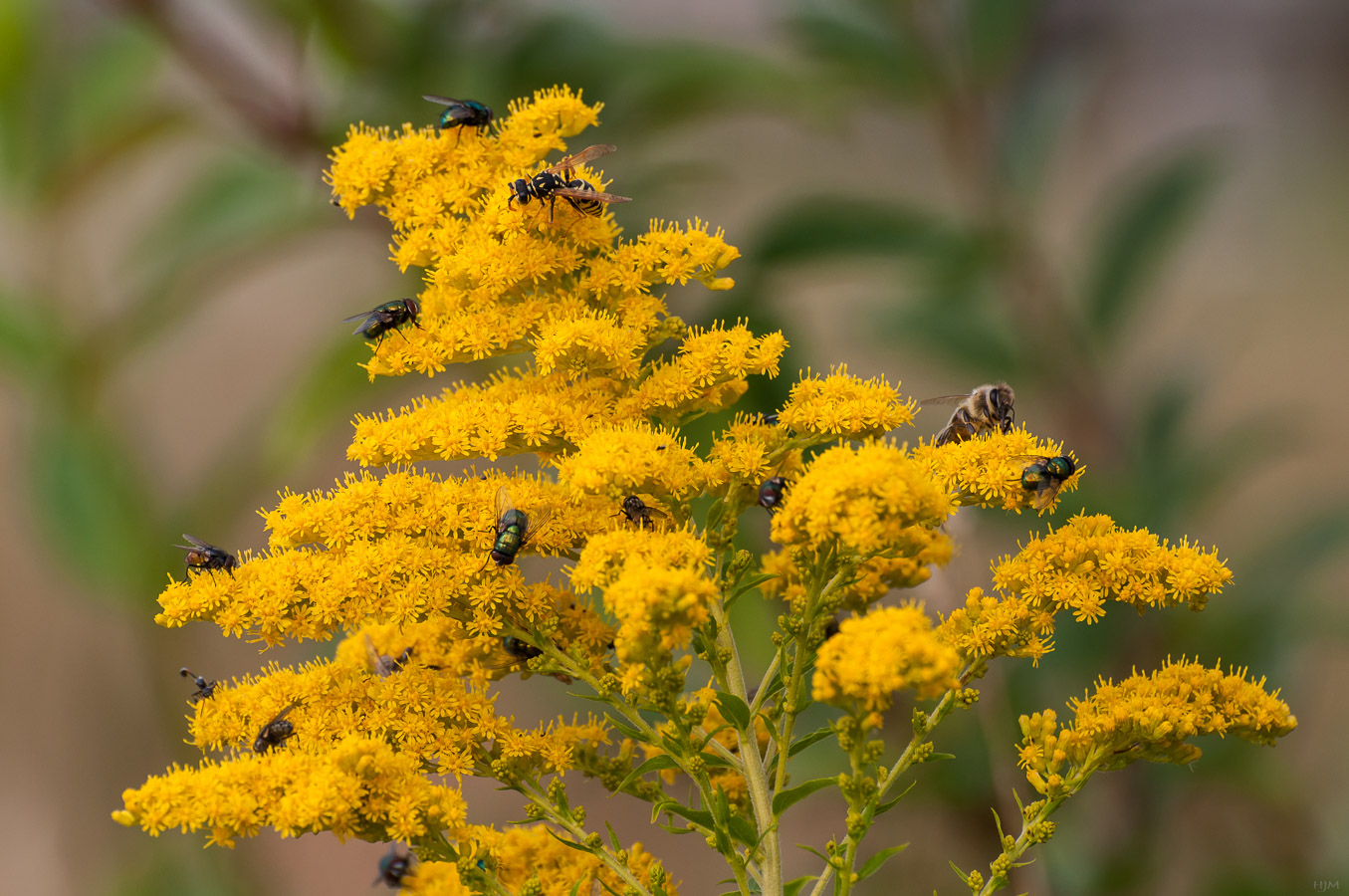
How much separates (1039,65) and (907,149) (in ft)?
2.92

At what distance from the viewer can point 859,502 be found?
82 centimetres

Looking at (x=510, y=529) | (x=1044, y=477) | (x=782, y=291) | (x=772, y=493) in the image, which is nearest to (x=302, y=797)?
(x=510, y=529)

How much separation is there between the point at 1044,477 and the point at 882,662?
0.36 m

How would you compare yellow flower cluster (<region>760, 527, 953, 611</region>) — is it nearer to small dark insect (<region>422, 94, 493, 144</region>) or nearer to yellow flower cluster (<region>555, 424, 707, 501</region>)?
yellow flower cluster (<region>555, 424, 707, 501</region>)

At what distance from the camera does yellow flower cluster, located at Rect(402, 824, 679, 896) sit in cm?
102

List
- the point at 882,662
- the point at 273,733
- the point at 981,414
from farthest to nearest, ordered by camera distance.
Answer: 1. the point at 981,414
2. the point at 273,733
3. the point at 882,662

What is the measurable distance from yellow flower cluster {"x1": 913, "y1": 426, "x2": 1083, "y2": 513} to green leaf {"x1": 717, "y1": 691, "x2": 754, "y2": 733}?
28 cm

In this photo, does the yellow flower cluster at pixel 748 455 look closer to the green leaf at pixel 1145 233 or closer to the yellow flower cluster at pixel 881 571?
the yellow flower cluster at pixel 881 571

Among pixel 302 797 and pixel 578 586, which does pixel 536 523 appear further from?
pixel 302 797

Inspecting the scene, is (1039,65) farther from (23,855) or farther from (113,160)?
(23,855)

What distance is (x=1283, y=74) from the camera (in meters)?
4.25

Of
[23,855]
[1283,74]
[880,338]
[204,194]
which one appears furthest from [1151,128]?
[23,855]

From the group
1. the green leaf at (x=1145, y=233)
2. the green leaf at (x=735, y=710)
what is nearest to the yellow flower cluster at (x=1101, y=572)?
the green leaf at (x=735, y=710)

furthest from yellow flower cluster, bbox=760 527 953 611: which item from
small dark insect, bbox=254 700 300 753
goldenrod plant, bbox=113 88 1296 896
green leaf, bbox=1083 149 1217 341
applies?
green leaf, bbox=1083 149 1217 341
